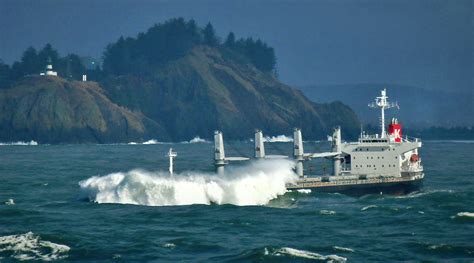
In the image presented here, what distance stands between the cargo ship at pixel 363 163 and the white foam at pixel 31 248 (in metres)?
32.7

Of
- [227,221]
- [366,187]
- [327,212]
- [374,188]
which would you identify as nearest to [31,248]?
[227,221]

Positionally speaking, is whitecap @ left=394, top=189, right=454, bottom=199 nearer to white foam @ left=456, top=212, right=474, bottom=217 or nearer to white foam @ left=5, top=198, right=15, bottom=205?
white foam @ left=456, top=212, right=474, bottom=217

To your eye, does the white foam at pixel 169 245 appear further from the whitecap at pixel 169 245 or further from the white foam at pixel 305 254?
the white foam at pixel 305 254

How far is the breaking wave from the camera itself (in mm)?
76375

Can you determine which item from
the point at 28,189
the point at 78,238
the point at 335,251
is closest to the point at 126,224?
the point at 78,238

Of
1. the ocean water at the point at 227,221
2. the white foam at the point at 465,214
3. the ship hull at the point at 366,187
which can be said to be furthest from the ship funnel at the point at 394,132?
the white foam at the point at 465,214

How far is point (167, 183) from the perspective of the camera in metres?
76.9

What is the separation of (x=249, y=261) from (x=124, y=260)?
7.13m

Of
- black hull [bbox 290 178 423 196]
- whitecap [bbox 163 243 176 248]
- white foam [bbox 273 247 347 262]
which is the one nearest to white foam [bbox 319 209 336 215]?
black hull [bbox 290 178 423 196]

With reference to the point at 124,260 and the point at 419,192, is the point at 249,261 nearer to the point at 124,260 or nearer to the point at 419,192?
the point at 124,260

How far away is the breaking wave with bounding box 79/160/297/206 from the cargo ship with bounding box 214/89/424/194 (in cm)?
810

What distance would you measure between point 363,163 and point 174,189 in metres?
25.0

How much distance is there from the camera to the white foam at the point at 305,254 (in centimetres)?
5209

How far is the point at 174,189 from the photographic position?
7669cm
